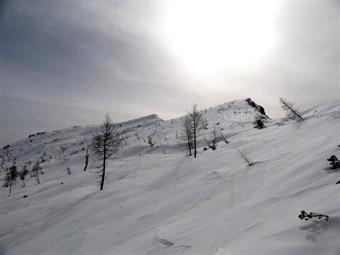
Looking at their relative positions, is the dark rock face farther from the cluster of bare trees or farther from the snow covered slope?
the snow covered slope

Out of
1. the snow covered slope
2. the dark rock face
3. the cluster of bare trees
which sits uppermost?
the dark rock face

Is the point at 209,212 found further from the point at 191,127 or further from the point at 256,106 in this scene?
the point at 256,106

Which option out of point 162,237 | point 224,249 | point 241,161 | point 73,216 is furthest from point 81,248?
point 241,161

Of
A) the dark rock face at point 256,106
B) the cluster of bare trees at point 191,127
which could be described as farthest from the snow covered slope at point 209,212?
the dark rock face at point 256,106

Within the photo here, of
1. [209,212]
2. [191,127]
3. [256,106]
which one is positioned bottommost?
[209,212]

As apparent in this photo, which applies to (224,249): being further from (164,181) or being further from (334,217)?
(164,181)

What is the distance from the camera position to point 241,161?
44.4ft

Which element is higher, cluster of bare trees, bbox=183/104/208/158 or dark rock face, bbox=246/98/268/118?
dark rock face, bbox=246/98/268/118

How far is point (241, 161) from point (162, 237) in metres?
7.61

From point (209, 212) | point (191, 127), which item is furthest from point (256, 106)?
point (209, 212)

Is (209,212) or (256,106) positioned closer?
(209,212)

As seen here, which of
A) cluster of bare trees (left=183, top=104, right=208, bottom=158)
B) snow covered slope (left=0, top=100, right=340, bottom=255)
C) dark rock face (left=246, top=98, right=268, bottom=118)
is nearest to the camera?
snow covered slope (left=0, top=100, right=340, bottom=255)

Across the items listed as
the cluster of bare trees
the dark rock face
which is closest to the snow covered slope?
the cluster of bare trees

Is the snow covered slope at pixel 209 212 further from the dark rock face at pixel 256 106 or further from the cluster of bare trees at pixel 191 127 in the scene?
the dark rock face at pixel 256 106
